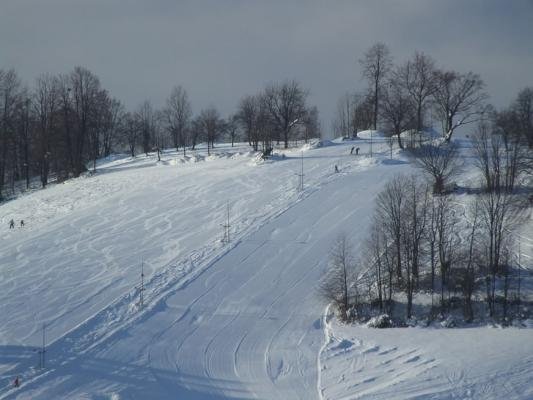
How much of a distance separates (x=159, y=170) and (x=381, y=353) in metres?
40.0

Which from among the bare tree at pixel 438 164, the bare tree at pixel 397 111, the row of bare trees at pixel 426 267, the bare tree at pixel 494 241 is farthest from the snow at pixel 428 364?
the bare tree at pixel 397 111

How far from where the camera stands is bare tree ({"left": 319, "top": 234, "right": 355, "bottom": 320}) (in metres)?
23.8

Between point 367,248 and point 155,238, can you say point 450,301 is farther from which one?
point 155,238

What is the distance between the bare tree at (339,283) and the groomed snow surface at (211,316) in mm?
642

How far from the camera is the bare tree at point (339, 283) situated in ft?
78.2

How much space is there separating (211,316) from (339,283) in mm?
6170

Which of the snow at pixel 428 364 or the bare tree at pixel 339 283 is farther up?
the bare tree at pixel 339 283

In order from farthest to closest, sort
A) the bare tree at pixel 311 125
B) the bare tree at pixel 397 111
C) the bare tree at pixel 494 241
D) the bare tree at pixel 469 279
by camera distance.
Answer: the bare tree at pixel 311 125, the bare tree at pixel 397 111, the bare tree at pixel 494 241, the bare tree at pixel 469 279

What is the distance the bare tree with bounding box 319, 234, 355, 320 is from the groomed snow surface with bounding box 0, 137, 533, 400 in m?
0.64

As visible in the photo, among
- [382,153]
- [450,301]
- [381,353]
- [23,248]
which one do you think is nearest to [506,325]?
[450,301]

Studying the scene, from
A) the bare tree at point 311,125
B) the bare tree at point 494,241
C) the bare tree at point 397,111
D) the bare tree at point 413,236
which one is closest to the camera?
the bare tree at point 494,241

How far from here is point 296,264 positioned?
92.8ft

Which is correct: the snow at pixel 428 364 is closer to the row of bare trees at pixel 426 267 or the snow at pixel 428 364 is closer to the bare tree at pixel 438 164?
the row of bare trees at pixel 426 267

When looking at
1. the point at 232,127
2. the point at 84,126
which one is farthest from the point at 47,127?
the point at 232,127
